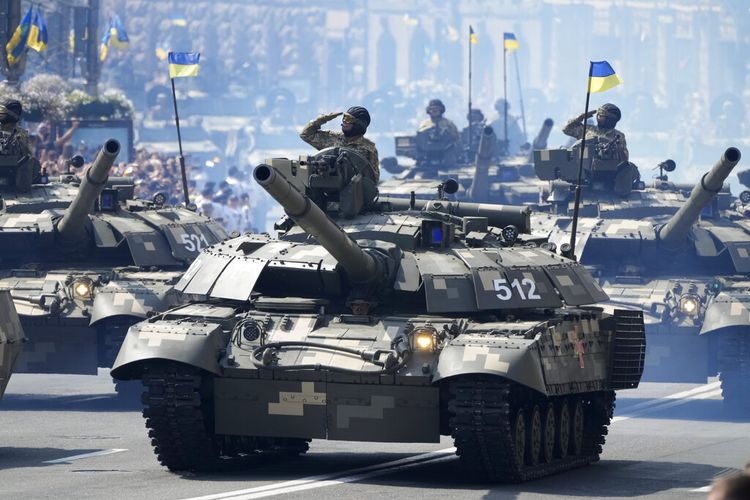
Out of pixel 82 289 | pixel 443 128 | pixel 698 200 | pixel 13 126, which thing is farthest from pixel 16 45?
pixel 698 200

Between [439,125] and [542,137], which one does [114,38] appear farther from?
[439,125]

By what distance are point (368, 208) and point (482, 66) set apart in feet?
401

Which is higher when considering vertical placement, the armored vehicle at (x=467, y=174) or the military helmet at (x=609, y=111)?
the military helmet at (x=609, y=111)

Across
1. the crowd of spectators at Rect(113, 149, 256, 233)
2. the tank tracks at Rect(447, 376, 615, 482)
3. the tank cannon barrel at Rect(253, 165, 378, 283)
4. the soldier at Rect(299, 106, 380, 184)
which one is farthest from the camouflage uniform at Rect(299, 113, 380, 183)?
the crowd of spectators at Rect(113, 149, 256, 233)

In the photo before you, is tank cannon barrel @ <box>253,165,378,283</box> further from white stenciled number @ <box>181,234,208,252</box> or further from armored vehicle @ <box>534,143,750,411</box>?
white stenciled number @ <box>181,234,208,252</box>

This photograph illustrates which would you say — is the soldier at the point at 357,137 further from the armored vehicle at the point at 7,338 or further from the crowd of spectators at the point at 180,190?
the crowd of spectators at the point at 180,190

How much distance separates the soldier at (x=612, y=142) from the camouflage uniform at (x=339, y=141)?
11.9 meters

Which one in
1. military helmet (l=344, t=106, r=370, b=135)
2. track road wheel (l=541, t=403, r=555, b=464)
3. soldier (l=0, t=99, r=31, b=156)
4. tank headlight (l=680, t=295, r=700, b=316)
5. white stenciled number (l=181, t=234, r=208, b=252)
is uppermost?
military helmet (l=344, t=106, r=370, b=135)

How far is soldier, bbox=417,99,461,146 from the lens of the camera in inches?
2250

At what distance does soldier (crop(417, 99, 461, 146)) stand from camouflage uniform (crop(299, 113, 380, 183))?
1113 inches

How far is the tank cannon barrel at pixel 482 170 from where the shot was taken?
55.7 m

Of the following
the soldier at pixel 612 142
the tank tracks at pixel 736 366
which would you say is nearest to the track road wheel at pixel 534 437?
the tank tracks at pixel 736 366

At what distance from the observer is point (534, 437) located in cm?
2492

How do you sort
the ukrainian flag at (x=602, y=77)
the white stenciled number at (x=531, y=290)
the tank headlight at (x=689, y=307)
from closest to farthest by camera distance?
the white stenciled number at (x=531, y=290) → the ukrainian flag at (x=602, y=77) → the tank headlight at (x=689, y=307)
